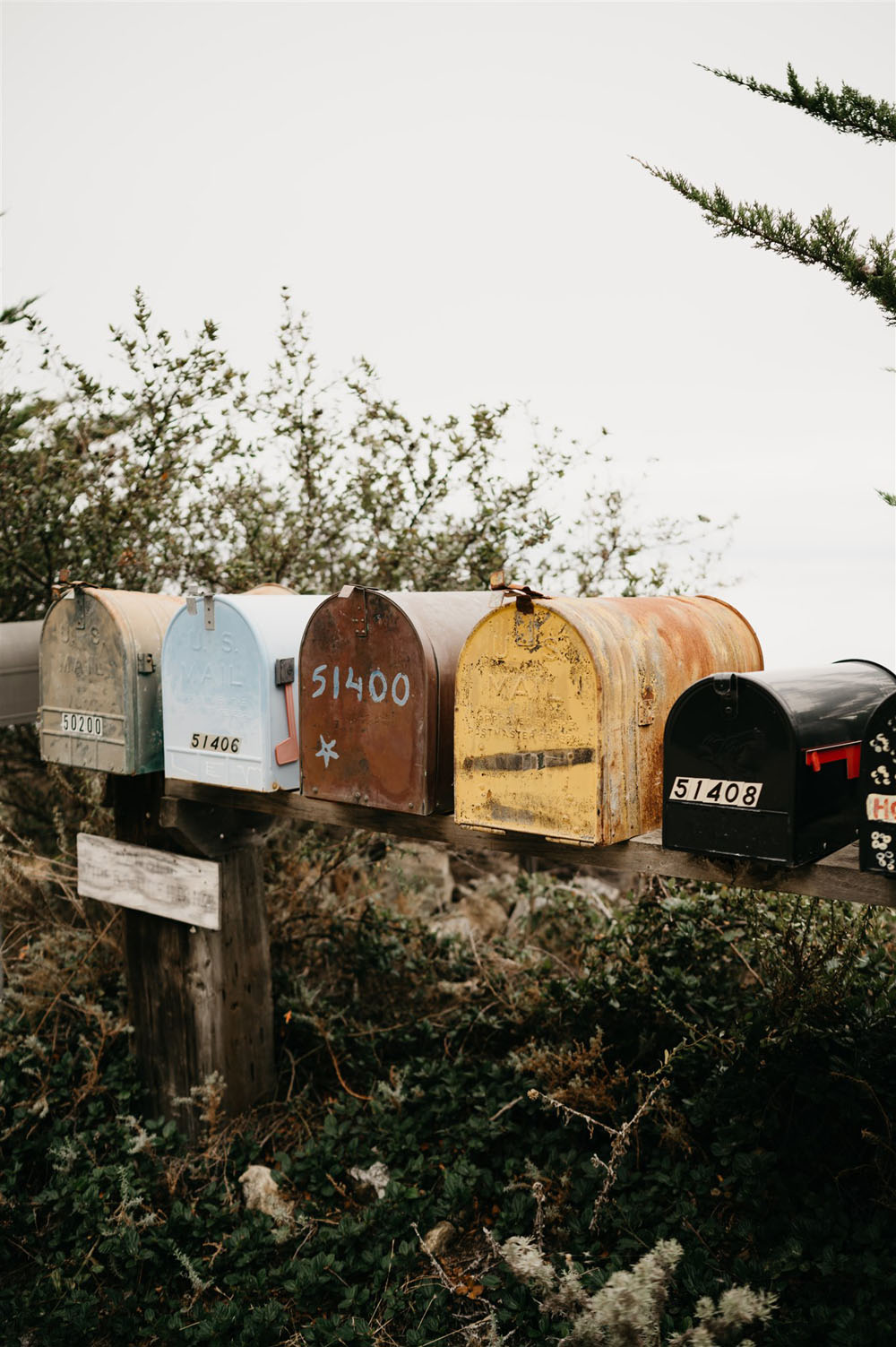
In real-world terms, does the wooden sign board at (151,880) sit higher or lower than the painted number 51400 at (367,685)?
lower

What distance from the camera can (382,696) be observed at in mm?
2098

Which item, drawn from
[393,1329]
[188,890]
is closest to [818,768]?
[393,1329]

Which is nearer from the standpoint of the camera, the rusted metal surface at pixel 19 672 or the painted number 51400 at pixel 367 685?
the painted number 51400 at pixel 367 685

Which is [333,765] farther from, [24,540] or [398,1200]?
[24,540]

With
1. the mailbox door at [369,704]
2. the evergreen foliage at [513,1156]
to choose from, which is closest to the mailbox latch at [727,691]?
the mailbox door at [369,704]

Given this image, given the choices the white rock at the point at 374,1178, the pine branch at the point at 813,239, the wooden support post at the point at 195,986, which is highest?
the pine branch at the point at 813,239

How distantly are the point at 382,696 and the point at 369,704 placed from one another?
0.14 ft

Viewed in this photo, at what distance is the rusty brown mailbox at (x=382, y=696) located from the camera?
206cm

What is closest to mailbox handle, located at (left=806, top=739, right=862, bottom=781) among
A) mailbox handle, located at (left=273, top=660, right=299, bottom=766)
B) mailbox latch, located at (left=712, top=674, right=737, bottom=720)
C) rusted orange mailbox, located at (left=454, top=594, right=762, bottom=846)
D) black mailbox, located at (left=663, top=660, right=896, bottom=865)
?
black mailbox, located at (left=663, top=660, right=896, bottom=865)

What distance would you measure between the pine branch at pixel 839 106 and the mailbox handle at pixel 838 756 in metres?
1.24

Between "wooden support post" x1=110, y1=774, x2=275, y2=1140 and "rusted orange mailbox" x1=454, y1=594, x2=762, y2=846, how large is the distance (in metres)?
1.21

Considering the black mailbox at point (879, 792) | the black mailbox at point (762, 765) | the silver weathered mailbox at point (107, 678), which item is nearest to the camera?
the black mailbox at point (879, 792)

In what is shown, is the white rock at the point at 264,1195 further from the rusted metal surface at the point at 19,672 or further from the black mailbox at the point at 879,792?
the black mailbox at the point at 879,792

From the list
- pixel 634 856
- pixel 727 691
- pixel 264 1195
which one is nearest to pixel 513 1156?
pixel 264 1195
